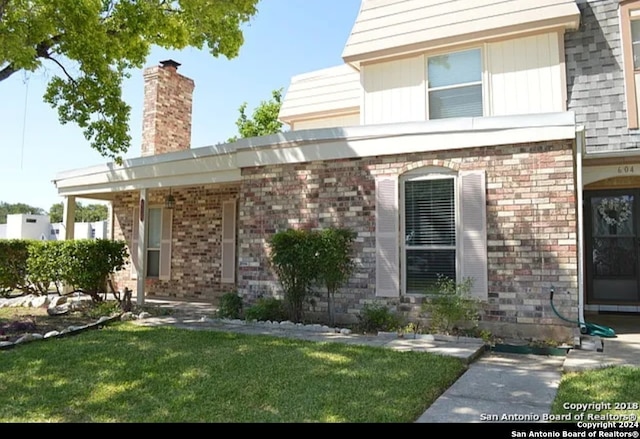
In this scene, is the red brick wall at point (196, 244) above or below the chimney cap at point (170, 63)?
below

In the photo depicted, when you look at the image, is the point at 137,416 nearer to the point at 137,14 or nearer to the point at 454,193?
the point at 454,193

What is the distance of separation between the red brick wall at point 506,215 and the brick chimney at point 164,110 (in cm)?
702

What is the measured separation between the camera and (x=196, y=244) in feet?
35.8

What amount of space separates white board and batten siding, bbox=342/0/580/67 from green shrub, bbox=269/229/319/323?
4.33 m

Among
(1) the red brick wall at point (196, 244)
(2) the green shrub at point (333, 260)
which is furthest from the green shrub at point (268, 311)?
(1) the red brick wall at point (196, 244)

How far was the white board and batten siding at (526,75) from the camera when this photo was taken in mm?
8070

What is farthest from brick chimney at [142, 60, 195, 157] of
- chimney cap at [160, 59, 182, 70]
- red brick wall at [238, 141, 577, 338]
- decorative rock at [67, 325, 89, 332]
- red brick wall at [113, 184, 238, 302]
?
red brick wall at [238, 141, 577, 338]

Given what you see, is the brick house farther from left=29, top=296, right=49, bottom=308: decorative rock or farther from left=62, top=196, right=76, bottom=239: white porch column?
left=29, top=296, right=49, bottom=308: decorative rock

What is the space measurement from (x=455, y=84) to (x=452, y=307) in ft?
15.1

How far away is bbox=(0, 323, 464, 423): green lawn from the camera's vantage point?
347 centimetres

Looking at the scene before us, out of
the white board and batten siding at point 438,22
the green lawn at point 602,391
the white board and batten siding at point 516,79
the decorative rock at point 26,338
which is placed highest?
the white board and batten siding at point 438,22

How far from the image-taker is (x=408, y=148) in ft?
22.3

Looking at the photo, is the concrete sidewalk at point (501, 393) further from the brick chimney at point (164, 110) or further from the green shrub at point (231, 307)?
the brick chimney at point (164, 110)
